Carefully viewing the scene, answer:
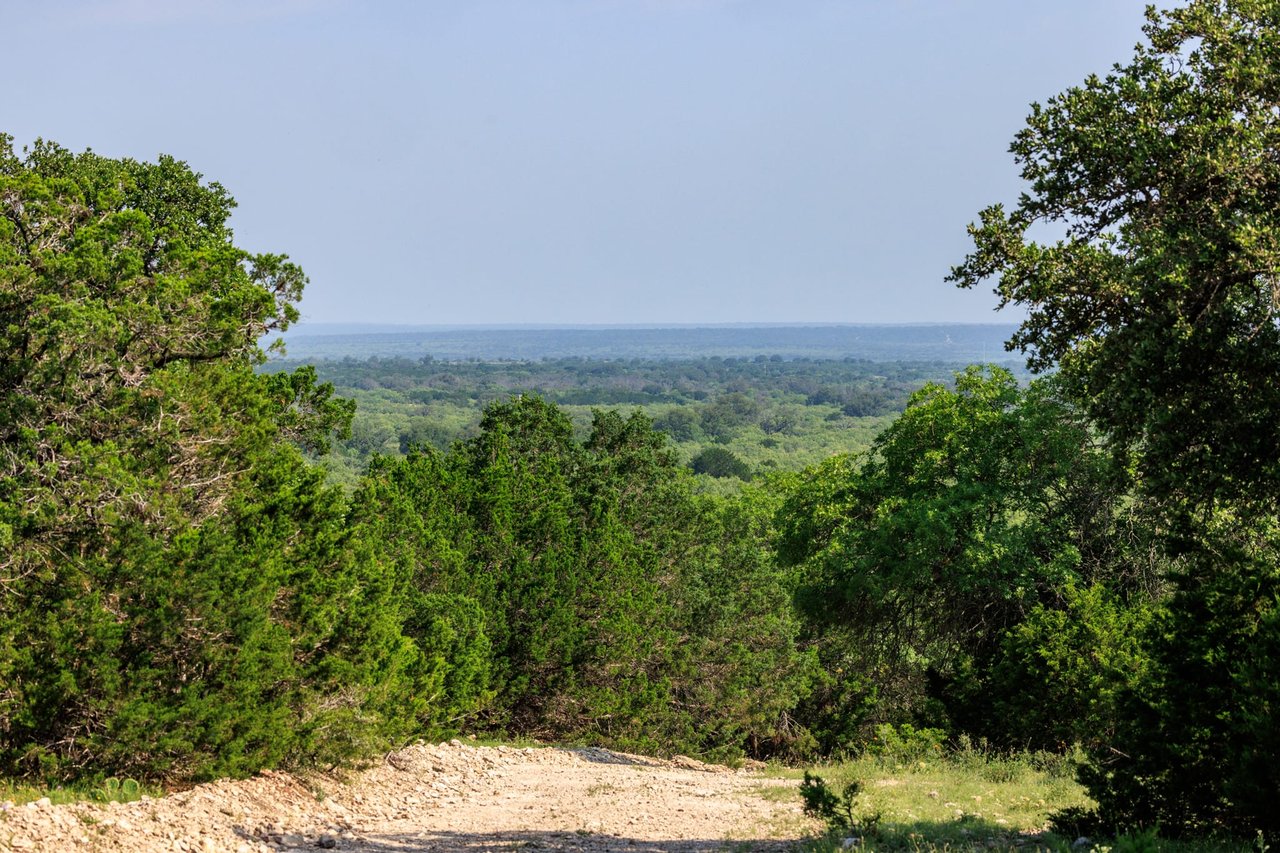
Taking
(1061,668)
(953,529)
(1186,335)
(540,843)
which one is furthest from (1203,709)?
(953,529)

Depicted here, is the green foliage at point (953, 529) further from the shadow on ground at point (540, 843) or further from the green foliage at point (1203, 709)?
the shadow on ground at point (540, 843)

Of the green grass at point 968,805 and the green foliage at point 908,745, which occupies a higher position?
the green grass at point 968,805

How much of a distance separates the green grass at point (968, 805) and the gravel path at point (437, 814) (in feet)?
3.65

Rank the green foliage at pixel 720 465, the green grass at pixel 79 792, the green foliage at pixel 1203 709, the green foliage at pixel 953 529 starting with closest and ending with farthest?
the green foliage at pixel 1203 709
the green grass at pixel 79 792
the green foliage at pixel 953 529
the green foliage at pixel 720 465

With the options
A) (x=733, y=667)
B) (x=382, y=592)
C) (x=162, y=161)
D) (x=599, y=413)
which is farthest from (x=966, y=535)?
(x=162, y=161)

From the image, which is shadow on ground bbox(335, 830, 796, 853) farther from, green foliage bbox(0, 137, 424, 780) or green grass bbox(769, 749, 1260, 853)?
green foliage bbox(0, 137, 424, 780)

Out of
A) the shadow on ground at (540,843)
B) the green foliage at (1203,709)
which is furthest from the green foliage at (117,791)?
the green foliage at (1203,709)

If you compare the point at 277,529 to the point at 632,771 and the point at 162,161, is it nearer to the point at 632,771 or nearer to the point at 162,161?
the point at 632,771

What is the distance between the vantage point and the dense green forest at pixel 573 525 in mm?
9992

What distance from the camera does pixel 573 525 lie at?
25969mm

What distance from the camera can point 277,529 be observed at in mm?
14289

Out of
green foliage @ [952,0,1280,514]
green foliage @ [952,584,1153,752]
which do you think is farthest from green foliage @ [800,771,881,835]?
green foliage @ [952,584,1153,752]

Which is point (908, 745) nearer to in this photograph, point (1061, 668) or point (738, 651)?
point (1061, 668)

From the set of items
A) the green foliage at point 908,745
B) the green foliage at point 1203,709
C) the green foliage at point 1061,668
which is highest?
the green foliage at point 1203,709
